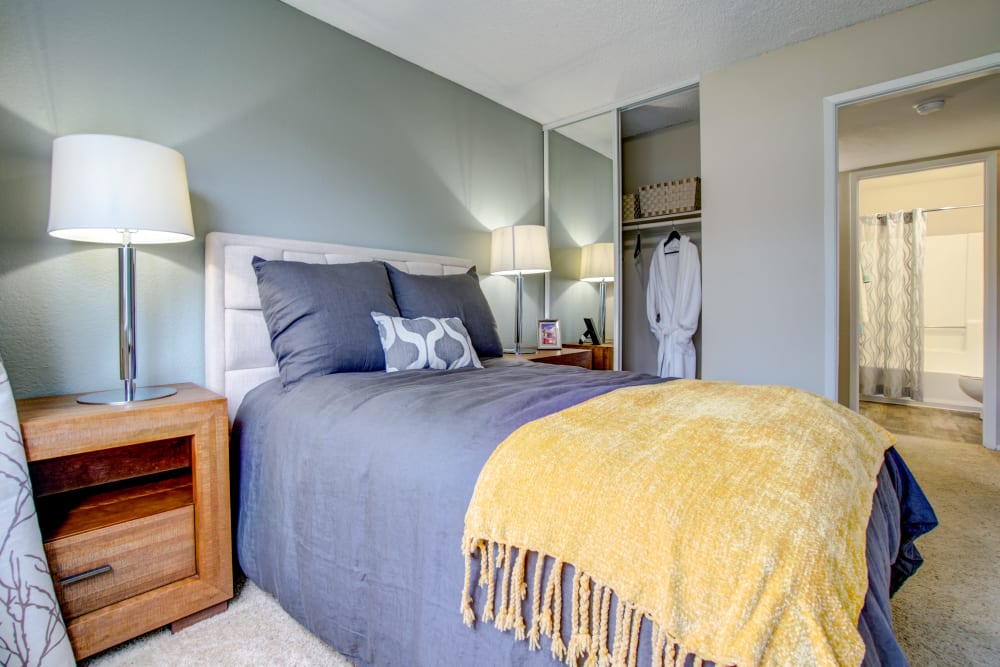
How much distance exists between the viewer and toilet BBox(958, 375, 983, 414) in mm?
4363

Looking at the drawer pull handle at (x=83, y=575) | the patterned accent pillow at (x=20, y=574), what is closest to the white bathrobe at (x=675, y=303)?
the drawer pull handle at (x=83, y=575)

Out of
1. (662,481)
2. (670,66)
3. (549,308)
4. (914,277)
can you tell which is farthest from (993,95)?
(662,481)

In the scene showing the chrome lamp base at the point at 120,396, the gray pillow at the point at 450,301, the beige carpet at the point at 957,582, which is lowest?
the beige carpet at the point at 957,582

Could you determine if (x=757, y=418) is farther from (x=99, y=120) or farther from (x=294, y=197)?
(x=99, y=120)

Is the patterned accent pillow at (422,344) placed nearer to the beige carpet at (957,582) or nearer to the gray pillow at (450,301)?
the gray pillow at (450,301)

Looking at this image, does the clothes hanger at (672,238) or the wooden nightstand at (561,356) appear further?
the clothes hanger at (672,238)

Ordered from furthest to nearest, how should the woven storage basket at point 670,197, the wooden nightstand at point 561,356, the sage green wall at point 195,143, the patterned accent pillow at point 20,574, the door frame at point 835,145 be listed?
the woven storage basket at point 670,197 → the wooden nightstand at point 561,356 → the door frame at point 835,145 → the sage green wall at point 195,143 → the patterned accent pillow at point 20,574

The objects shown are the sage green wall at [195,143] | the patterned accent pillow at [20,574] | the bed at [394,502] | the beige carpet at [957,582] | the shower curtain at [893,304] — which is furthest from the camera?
the shower curtain at [893,304]

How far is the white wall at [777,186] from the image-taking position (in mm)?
2520

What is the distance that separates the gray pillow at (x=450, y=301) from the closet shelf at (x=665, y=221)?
1.51 meters

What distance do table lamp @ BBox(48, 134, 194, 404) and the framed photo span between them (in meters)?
2.28

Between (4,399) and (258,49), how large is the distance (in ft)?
5.88

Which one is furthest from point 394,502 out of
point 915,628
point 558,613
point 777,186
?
point 777,186

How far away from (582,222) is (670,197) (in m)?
0.69
